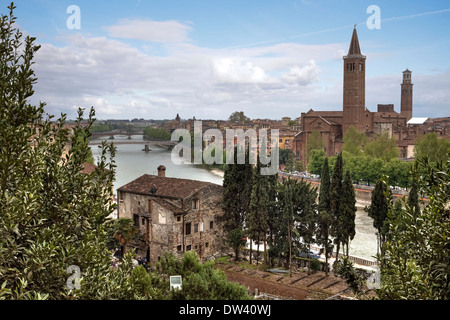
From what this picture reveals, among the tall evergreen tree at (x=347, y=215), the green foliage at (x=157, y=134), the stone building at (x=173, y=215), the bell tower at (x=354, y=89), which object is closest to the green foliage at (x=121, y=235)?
the stone building at (x=173, y=215)

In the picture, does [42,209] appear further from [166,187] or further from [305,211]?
[166,187]

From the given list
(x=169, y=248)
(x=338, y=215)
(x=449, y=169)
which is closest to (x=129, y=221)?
(x=169, y=248)

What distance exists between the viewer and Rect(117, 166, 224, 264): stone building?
1254 cm

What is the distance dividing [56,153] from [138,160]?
27125 millimetres

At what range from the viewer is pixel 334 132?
134 feet

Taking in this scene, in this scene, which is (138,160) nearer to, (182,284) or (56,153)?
(182,284)

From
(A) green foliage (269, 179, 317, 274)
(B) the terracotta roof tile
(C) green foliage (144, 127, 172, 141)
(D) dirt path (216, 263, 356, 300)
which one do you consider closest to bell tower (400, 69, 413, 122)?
(C) green foliage (144, 127, 172, 141)

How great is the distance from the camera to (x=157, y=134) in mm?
36906

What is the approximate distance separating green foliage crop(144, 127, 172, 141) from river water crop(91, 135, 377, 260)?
1.07 m

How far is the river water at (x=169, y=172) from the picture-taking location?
1688cm

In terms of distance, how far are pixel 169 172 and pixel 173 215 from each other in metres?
15.8

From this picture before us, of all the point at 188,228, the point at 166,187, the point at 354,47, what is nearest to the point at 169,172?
the point at 166,187

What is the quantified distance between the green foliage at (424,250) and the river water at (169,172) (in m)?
10.9

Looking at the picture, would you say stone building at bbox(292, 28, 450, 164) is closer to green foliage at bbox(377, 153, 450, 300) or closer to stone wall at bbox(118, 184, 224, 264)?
stone wall at bbox(118, 184, 224, 264)
